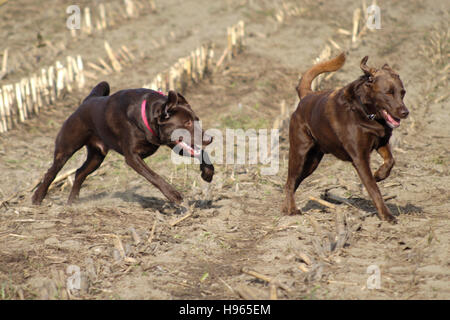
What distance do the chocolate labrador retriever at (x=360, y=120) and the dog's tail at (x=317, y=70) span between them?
3 cm

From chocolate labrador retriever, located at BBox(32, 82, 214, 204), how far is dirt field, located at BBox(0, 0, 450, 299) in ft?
2.03

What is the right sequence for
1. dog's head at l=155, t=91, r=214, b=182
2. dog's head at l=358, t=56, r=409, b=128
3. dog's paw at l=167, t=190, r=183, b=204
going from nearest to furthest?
1. dog's head at l=358, t=56, r=409, b=128
2. dog's head at l=155, t=91, r=214, b=182
3. dog's paw at l=167, t=190, r=183, b=204

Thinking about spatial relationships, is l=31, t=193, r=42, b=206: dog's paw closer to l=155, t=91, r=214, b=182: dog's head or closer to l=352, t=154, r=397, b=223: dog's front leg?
l=155, t=91, r=214, b=182: dog's head

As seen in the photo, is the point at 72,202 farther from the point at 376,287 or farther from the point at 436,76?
the point at 436,76

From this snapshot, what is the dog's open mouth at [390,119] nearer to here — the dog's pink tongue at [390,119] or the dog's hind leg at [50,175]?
the dog's pink tongue at [390,119]

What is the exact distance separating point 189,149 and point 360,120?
1.83 meters

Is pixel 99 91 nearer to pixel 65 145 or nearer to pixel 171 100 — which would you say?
pixel 65 145

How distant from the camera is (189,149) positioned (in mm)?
6293

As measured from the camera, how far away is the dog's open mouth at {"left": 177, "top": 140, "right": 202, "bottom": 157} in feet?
20.5

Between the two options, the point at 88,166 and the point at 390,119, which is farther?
the point at 88,166

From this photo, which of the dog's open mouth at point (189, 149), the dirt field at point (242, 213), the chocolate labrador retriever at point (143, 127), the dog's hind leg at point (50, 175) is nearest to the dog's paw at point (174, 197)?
the chocolate labrador retriever at point (143, 127)

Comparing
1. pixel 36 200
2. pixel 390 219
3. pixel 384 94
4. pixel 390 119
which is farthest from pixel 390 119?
pixel 36 200

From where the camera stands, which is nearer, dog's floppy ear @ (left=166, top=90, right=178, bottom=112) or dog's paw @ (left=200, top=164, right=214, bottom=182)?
dog's floppy ear @ (left=166, top=90, right=178, bottom=112)

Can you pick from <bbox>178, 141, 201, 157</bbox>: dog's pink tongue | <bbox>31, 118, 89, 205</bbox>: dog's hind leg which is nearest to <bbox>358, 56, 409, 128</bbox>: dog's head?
<bbox>178, 141, 201, 157</bbox>: dog's pink tongue
